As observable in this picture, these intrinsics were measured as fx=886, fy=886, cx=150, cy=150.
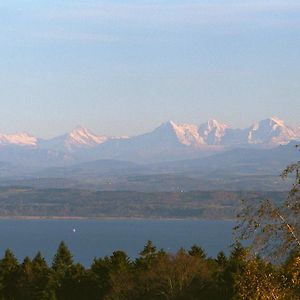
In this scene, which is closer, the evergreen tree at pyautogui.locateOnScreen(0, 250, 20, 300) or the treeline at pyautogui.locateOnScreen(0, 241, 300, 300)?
the treeline at pyautogui.locateOnScreen(0, 241, 300, 300)

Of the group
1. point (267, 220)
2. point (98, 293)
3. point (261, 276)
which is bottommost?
point (98, 293)

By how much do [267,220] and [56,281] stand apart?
37950 millimetres

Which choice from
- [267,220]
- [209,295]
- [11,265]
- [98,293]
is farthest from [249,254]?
[11,265]

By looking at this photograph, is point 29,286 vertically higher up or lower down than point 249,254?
lower down

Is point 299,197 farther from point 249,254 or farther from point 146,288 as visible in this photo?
point 146,288

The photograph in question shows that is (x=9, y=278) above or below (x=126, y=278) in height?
below

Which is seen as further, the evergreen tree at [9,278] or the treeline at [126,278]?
the evergreen tree at [9,278]

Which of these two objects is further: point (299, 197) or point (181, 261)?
point (181, 261)

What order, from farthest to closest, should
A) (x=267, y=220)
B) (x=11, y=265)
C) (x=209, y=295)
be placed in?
1. (x=11, y=265)
2. (x=209, y=295)
3. (x=267, y=220)

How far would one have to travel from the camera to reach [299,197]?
11016 millimetres

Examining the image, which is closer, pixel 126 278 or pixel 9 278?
pixel 126 278

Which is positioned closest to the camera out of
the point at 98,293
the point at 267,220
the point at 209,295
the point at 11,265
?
the point at 267,220

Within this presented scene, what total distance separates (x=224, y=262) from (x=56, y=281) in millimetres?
9377

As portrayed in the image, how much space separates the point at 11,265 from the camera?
171ft
